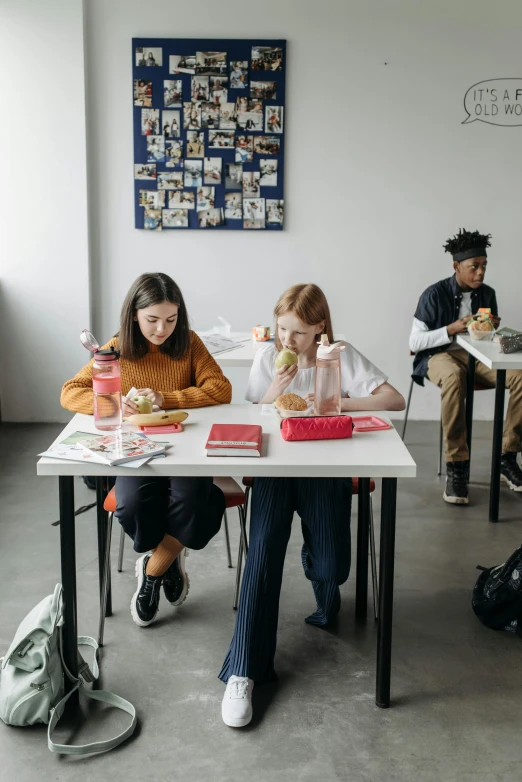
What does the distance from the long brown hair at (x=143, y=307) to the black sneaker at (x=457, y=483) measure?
163 cm

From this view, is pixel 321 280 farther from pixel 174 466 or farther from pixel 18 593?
pixel 174 466

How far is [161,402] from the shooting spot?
101 inches

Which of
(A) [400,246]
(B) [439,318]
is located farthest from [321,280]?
(B) [439,318]

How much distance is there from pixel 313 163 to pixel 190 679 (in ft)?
11.3

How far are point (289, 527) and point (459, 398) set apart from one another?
73.9 inches

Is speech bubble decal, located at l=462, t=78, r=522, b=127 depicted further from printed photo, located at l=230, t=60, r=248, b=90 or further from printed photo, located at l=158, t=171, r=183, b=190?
printed photo, located at l=158, t=171, r=183, b=190

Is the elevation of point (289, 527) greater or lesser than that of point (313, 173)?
lesser

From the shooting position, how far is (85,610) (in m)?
2.73

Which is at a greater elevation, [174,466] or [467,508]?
[174,466]

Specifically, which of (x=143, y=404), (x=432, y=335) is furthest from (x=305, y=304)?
(x=432, y=335)

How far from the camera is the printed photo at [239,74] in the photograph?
4824 millimetres

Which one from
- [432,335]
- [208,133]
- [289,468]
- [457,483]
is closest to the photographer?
[289,468]

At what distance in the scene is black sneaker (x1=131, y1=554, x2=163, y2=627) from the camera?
8.47ft

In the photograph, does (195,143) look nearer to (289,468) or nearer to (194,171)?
(194,171)
